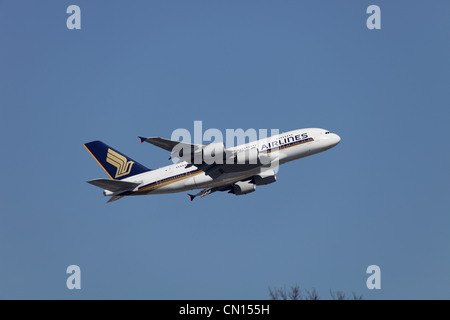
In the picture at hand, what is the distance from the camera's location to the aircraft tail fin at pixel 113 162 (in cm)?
6919

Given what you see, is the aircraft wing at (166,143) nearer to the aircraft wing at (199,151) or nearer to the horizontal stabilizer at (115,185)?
the aircraft wing at (199,151)

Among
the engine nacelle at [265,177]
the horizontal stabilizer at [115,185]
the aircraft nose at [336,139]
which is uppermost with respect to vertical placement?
the aircraft nose at [336,139]

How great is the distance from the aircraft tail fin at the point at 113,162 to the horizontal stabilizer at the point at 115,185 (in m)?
2.82

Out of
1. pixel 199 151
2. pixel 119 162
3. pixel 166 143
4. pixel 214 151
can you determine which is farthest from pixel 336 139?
pixel 119 162

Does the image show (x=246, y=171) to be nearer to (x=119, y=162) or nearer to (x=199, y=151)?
(x=199, y=151)

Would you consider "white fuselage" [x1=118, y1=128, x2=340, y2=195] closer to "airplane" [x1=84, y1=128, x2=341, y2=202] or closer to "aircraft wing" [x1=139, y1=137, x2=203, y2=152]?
"airplane" [x1=84, y1=128, x2=341, y2=202]

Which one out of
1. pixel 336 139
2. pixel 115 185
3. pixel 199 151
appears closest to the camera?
pixel 199 151

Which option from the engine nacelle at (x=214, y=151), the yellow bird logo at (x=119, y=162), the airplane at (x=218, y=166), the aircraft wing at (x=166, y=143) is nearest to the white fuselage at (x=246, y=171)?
the airplane at (x=218, y=166)

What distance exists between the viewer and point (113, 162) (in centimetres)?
7094

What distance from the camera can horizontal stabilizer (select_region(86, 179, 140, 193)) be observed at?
210 ft

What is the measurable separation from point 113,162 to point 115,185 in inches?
245

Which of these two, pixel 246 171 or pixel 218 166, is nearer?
pixel 218 166

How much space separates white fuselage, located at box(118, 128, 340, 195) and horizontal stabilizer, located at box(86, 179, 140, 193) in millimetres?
681
